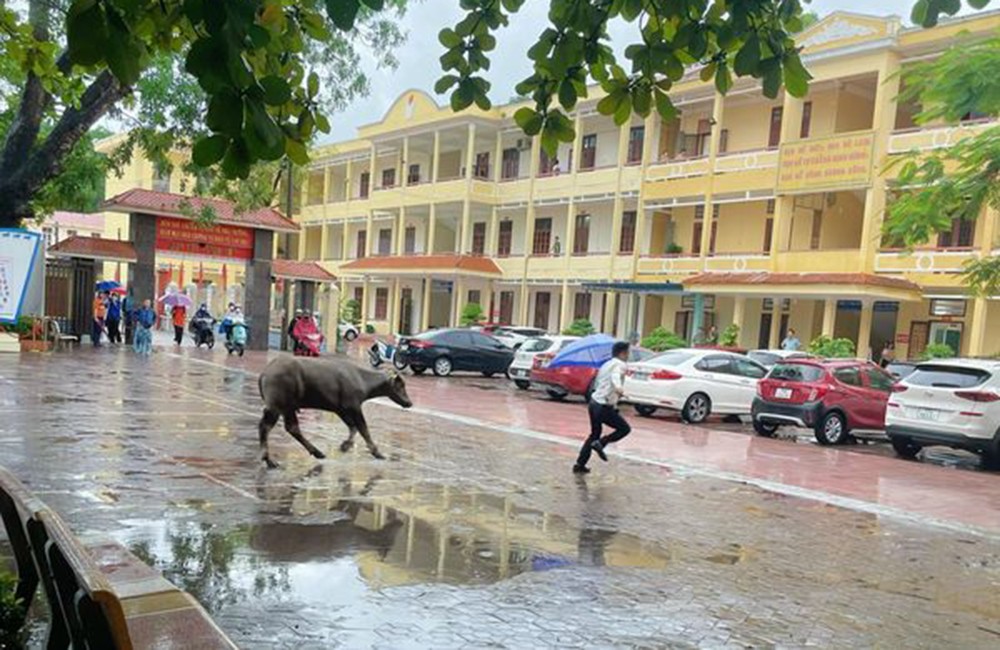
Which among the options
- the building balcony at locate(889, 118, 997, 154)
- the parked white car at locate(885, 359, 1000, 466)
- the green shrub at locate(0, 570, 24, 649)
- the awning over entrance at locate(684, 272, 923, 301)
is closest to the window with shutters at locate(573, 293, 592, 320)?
the awning over entrance at locate(684, 272, 923, 301)

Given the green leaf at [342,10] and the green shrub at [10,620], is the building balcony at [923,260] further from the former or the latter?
the green shrub at [10,620]

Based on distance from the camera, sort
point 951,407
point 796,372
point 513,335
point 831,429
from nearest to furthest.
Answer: point 951,407 < point 831,429 < point 796,372 < point 513,335

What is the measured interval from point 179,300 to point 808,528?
25.2 meters

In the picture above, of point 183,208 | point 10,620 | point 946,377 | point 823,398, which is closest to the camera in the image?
point 10,620

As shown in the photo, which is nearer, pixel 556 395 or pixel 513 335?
pixel 556 395

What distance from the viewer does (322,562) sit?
583 cm

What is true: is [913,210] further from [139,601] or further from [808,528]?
[139,601]

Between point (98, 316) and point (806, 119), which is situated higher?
point (806, 119)

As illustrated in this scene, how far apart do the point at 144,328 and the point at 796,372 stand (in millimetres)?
16381

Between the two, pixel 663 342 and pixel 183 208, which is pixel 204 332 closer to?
pixel 183 208

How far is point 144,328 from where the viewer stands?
22234 millimetres

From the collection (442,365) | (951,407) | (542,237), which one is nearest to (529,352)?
(442,365)

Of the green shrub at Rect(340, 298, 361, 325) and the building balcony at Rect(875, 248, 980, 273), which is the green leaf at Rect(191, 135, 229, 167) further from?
the green shrub at Rect(340, 298, 361, 325)

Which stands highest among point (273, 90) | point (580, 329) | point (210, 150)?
point (273, 90)
